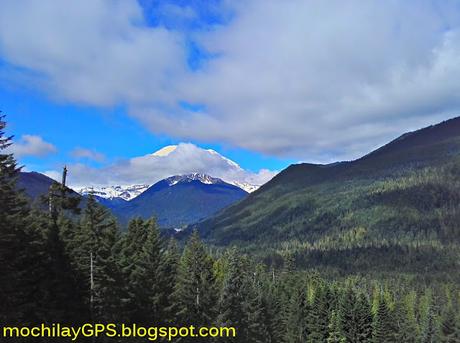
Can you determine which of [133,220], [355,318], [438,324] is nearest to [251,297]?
[133,220]

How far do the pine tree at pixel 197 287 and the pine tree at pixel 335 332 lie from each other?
158 feet

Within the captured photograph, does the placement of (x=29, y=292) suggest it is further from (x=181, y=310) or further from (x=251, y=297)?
(x=251, y=297)

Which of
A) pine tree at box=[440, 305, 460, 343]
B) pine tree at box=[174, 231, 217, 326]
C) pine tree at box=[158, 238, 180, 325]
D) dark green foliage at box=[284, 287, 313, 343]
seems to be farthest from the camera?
pine tree at box=[440, 305, 460, 343]

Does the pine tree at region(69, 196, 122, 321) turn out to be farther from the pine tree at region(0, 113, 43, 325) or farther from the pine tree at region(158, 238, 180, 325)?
the pine tree at region(158, 238, 180, 325)

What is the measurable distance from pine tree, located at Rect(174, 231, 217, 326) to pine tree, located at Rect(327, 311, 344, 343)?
48212 millimetres

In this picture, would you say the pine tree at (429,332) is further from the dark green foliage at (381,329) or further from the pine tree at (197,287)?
the pine tree at (197,287)

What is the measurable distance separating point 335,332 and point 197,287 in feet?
169

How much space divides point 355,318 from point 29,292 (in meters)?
76.4

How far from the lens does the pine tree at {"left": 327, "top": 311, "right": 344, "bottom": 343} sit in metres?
91.4

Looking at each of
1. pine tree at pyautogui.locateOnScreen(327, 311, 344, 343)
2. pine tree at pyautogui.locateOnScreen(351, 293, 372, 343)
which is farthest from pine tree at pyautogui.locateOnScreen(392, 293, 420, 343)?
pine tree at pyautogui.locateOnScreen(327, 311, 344, 343)

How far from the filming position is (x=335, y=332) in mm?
91812

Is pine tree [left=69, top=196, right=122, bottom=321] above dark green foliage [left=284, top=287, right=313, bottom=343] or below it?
above

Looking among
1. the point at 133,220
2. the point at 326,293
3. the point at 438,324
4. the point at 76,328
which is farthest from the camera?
the point at 438,324

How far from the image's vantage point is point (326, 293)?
10381 centimetres
